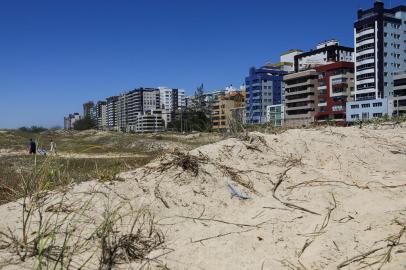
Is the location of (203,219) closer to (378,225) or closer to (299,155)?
(378,225)

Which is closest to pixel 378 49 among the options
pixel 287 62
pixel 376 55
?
pixel 376 55

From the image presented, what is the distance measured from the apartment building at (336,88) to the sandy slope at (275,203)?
6646cm

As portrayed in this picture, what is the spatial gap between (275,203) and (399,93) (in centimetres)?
6496

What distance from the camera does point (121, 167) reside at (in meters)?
6.61

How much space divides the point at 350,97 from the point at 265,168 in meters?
70.6

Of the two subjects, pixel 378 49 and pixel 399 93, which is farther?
pixel 378 49

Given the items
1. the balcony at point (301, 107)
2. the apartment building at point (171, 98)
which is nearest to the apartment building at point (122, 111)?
the apartment building at point (171, 98)

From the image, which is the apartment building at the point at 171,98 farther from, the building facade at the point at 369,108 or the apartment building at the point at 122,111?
the building facade at the point at 369,108

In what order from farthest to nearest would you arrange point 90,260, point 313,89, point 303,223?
point 313,89
point 303,223
point 90,260

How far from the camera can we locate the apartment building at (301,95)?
7769 cm

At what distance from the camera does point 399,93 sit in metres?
61.9

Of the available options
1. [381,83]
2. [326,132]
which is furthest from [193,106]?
[326,132]

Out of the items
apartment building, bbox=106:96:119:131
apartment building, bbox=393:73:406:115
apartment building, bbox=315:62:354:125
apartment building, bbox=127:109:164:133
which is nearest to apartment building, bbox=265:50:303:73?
apartment building, bbox=315:62:354:125

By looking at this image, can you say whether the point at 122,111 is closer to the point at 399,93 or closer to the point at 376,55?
the point at 376,55
